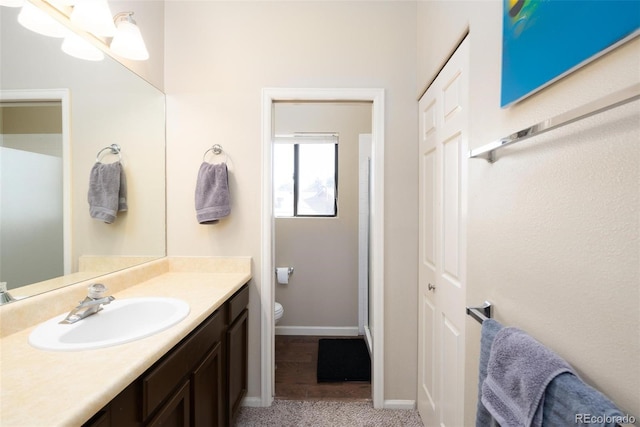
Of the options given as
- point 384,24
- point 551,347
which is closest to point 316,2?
point 384,24

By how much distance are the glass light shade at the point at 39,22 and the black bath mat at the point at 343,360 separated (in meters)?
2.46

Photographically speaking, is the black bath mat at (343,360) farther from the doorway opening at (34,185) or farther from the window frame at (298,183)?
the doorway opening at (34,185)

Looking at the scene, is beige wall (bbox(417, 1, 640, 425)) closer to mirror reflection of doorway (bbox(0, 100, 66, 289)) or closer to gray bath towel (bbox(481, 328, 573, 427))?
gray bath towel (bbox(481, 328, 573, 427))

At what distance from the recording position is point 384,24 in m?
1.66

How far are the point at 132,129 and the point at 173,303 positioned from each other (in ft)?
3.37

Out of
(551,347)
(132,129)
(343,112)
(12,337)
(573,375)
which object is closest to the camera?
(573,375)

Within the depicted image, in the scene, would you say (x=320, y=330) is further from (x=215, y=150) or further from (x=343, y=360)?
(x=215, y=150)

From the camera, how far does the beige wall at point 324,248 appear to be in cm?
268

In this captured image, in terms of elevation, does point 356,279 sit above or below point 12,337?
below

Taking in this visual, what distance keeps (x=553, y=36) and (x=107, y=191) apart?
71.1 inches

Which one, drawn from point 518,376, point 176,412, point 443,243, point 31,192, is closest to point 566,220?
point 518,376

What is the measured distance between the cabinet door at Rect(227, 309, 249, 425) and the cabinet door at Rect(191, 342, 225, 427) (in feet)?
0.27

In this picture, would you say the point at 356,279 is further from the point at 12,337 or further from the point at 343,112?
the point at 12,337

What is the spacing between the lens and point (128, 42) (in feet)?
4.27
